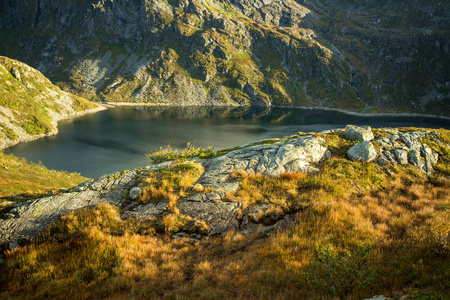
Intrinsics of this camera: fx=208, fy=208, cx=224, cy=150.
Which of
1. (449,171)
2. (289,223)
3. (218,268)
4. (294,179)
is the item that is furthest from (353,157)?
(218,268)

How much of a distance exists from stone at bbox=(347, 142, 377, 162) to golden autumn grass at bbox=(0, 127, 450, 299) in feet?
10.8

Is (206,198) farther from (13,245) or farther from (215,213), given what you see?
(13,245)

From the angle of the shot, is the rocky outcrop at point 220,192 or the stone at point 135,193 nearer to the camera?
the rocky outcrop at point 220,192

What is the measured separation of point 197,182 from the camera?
15000mm

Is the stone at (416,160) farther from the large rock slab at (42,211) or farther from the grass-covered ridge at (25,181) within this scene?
the grass-covered ridge at (25,181)

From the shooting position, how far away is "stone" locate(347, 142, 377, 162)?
52.5ft

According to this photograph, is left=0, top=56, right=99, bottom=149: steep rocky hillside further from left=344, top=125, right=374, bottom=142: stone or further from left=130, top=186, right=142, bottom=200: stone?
left=344, top=125, right=374, bottom=142: stone

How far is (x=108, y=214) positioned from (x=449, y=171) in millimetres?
23902

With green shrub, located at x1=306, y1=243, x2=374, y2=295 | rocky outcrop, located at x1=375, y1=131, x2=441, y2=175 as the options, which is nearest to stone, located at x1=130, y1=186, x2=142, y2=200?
green shrub, located at x1=306, y1=243, x2=374, y2=295

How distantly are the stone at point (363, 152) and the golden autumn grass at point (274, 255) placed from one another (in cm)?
330

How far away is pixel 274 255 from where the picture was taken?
320 inches

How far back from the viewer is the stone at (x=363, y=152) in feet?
52.5

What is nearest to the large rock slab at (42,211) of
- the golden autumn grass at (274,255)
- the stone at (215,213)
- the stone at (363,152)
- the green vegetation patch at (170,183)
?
the golden autumn grass at (274,255)

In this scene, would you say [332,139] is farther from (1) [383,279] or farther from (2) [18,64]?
(2) [18,64]
